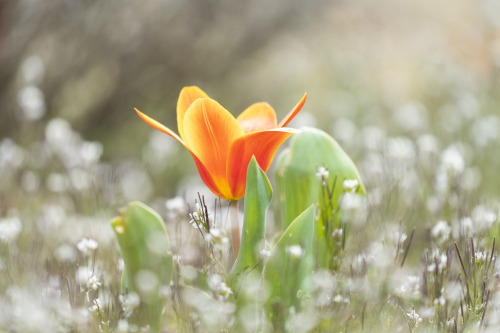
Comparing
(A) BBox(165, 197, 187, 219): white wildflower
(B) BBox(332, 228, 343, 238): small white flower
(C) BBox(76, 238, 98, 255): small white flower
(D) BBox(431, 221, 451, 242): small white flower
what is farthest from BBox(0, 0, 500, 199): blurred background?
(D) BBox(431, 221, 451, 242): small white flower

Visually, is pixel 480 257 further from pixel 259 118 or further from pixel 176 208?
pixel 176 208

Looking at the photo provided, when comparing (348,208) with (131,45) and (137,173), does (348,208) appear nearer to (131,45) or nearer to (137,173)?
(137,173)

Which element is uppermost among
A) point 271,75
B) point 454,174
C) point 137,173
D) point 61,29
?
point 271,75

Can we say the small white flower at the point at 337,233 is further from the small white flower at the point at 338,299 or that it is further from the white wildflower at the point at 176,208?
the white wildflower at the point at 176,208

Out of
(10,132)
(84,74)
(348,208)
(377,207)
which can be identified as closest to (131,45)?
(84,74)

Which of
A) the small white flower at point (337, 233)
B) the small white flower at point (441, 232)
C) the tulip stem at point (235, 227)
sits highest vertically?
the tulip stem at point (235, 227)

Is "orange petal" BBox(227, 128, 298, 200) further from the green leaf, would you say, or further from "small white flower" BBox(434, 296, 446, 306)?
"small white flower" BBox(434, 296, 446, 306)

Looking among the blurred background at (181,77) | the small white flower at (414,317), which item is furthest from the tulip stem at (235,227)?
the blurred background at (181,77)
